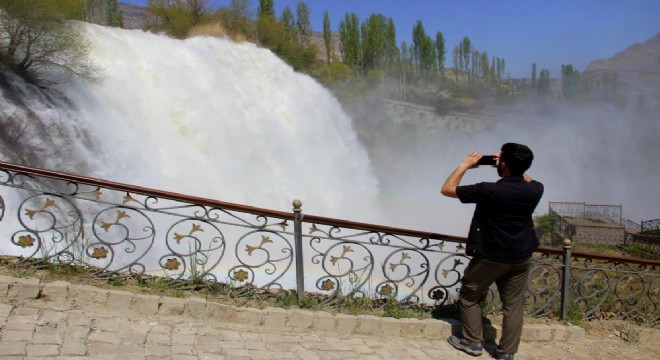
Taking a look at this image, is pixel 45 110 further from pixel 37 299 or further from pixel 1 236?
pixel 37 299

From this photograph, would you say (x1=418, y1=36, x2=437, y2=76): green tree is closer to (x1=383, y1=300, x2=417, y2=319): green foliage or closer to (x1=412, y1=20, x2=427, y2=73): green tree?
(x1=412, y1=20, x2=427, y2=73): green tree

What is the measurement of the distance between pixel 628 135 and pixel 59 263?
38810mm

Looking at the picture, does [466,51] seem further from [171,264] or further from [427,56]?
[171,264]

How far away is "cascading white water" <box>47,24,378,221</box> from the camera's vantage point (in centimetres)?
1069

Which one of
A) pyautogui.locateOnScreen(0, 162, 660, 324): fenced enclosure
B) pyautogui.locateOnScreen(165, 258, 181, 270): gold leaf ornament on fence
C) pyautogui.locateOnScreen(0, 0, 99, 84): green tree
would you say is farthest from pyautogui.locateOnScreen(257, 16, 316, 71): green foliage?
pyautogui.locateOnScreen(165, 258, 181, 270): gold leaf ornament on fence

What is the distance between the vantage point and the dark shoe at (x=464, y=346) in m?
3.79

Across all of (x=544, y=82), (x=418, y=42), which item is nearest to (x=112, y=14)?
(x=418, y=42)

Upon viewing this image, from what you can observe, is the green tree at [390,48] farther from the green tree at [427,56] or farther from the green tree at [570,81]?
the green tree at [570,81]

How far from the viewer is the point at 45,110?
962cm

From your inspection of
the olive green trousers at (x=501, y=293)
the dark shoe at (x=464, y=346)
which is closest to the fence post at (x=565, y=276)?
the olive green trousers at (x=501, y=293)

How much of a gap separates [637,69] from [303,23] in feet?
104

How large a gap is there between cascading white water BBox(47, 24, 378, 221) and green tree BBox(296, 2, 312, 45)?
19.0 m

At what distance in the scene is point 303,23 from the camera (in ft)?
122

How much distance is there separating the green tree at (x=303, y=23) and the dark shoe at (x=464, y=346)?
34029 mm
